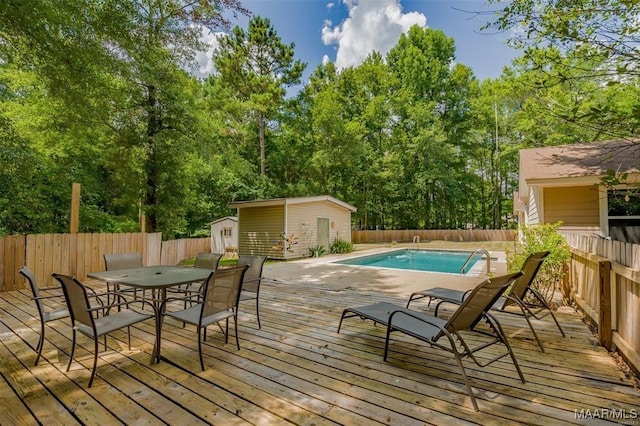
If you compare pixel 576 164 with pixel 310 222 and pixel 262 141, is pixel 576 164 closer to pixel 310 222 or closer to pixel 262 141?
pixel 310 222

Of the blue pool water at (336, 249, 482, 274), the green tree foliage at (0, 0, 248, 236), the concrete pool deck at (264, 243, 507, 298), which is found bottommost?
the blue pool water at (336, 249, 482, 274)

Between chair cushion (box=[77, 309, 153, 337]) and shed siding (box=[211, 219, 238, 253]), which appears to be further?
→ shed siding (box=[211, 219, 238, 253])

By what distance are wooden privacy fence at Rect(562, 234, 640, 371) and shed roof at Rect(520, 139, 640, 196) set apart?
3379 millimetres

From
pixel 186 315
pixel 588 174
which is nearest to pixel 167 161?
pixel 186 315

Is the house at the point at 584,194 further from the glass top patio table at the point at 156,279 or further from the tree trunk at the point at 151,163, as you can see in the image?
the tree trunk at the point at 151,163

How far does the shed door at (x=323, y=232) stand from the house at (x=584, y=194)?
8.06 meters

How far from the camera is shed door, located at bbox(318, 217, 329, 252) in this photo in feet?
45.4

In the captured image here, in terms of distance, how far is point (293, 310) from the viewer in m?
4.52

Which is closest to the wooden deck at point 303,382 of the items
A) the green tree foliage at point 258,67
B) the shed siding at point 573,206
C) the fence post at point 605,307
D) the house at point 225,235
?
the fence post at point 605,307

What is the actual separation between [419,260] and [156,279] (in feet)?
39.6

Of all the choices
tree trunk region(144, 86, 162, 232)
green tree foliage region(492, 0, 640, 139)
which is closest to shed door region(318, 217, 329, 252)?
tree trunk region(144, 86, 162, 232)

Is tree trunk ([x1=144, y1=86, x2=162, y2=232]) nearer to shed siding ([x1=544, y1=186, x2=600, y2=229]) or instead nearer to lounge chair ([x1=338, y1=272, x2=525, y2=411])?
lounge chair ([x1=338, y1=272, x2=525, y2=411])

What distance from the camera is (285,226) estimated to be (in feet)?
39.5

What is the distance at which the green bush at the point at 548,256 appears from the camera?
457 centimetres
